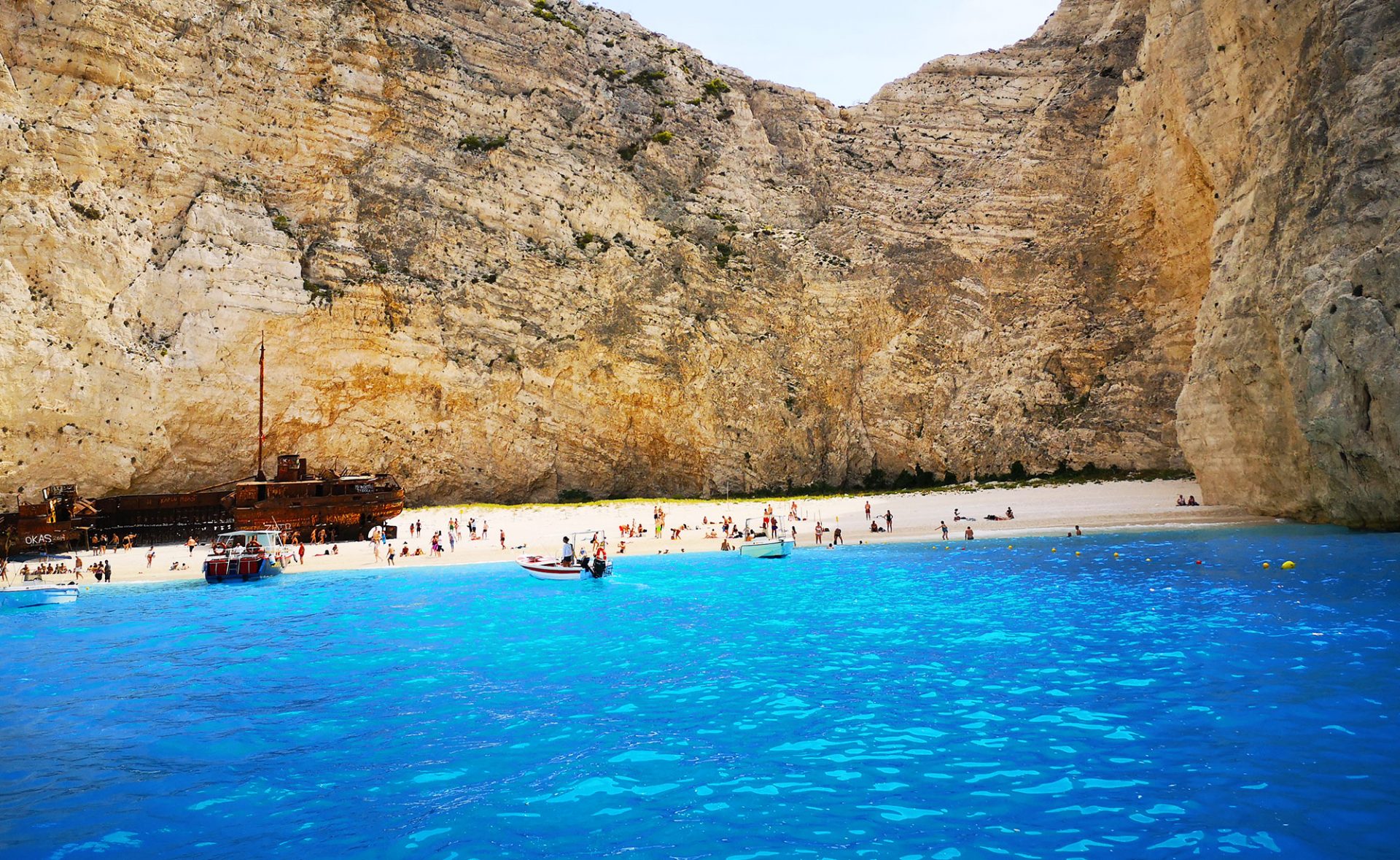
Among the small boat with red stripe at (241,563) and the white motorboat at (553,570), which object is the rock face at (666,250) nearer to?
the small boat with red stripe at (241,563)

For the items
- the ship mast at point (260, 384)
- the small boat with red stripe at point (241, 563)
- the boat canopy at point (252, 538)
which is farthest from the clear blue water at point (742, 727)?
the ship mast at point (260, 384)

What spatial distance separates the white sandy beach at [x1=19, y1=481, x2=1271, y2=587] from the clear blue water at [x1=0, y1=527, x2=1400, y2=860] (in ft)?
39.1

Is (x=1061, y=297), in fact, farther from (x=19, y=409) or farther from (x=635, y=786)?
(x=19, y=409)

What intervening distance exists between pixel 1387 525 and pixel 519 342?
40.9m

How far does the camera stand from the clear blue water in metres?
6.86

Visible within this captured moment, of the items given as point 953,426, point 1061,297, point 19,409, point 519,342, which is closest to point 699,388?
point 519,342

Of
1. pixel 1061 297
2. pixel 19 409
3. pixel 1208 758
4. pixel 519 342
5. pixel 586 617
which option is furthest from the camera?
pixel 1061 297

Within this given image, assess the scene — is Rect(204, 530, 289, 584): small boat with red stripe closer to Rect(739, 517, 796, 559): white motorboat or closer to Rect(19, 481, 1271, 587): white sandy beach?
Rect(19, 481, 1271, 587): white sandy beach

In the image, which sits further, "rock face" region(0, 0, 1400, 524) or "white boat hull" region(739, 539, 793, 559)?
"white boat hull" region(739, 539, 793, 559)

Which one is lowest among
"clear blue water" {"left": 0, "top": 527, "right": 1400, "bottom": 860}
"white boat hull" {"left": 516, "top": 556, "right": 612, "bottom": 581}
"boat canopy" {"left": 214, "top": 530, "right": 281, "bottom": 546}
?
"clear blue water" {"left": 0, "top": 527, "right": 1400, "bottom": 860}

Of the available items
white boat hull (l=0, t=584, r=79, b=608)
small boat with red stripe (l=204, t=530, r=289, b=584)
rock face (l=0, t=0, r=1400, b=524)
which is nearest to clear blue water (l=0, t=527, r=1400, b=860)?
white boat hull (l=0, t=584, r=79, b=608)

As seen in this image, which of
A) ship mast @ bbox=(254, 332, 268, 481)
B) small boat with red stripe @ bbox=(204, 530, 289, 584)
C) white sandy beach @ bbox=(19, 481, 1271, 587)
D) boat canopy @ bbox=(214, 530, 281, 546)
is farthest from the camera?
ship mast @ bbox=(254, 332, 268, 481)

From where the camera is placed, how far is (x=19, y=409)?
32.5 m

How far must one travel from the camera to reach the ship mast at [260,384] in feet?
124
